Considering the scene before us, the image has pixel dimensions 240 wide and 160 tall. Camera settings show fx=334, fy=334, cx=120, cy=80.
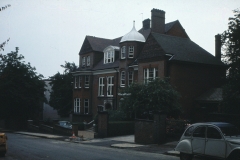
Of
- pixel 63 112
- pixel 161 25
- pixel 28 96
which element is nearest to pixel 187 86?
pixel 161 25

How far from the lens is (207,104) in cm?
3322

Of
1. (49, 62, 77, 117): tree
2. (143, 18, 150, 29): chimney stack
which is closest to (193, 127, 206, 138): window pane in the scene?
(143, 18, 150, 29): chimney stack

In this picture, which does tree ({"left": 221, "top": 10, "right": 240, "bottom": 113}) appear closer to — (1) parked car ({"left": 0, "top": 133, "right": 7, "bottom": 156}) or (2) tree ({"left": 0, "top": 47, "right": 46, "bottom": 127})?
(1) parked car ({"left": 0, "top": 133, "right": 7, "bottom": 156})

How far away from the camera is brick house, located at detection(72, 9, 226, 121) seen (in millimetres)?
33719

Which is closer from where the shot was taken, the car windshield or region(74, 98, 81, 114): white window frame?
the car windshield

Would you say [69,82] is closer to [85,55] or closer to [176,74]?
[85,55]

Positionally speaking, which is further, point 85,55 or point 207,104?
point 85,55

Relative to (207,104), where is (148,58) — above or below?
above

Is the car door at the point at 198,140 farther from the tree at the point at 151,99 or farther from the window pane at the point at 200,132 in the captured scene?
the tree at the point at 151,99

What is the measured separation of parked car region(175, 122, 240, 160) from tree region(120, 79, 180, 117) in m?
14.1

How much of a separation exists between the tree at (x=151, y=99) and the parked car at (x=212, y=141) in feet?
46.2

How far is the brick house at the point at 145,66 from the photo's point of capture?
33.7m

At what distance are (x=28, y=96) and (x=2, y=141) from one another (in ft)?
105

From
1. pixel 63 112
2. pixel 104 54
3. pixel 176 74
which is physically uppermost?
pixel 104 54
